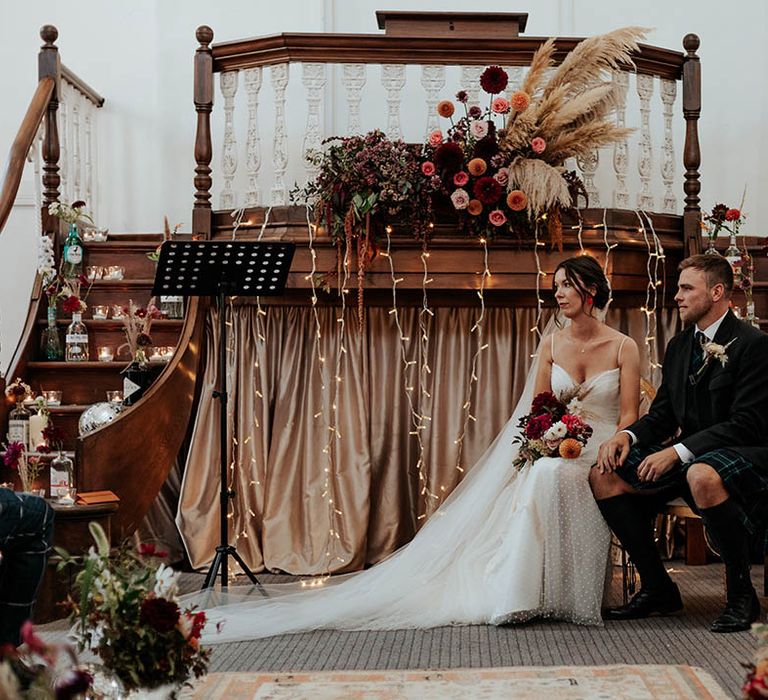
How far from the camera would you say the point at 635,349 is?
5125 mm

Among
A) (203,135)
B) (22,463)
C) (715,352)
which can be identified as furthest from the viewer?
(203,135)

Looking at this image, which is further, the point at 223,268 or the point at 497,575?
the point at 223,268

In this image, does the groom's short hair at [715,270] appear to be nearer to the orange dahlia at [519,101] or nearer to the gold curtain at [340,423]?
the orange dahlia at [519,101]

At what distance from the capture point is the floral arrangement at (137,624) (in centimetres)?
295

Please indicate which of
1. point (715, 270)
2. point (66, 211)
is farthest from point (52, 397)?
point (715, 270)

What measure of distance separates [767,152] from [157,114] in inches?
163

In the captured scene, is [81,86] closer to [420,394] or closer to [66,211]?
[66,211]

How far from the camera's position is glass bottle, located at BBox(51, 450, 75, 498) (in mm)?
5051

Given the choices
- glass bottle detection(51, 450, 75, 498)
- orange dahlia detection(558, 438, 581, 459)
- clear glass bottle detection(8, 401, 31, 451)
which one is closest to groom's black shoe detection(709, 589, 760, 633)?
orange dahlia detection(558, 438, 581, 459)

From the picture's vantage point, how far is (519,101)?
567 centimetres

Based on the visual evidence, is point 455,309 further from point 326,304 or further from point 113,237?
point 113,237

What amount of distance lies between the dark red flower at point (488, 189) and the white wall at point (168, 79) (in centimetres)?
275

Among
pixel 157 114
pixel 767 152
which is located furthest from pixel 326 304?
pixel 767 152

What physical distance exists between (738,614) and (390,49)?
10.7 feet
